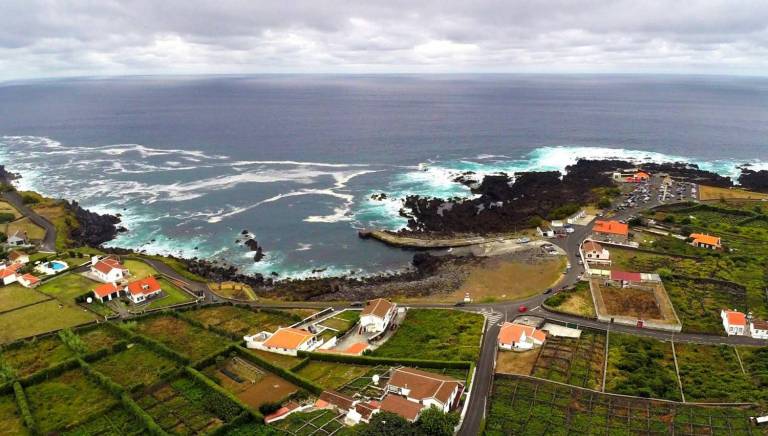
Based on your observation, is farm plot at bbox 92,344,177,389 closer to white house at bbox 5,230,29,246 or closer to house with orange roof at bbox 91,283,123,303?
house with orange roof at bbox 91,283,123,303

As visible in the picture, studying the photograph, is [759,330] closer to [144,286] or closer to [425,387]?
[425,387]

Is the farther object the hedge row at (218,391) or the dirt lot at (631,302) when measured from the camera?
the dirt lot at (631,302)

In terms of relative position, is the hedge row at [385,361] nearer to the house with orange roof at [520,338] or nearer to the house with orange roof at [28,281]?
the house with orange roof at [520,338]

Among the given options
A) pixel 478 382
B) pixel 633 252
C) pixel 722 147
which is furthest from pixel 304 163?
pixel 722 147

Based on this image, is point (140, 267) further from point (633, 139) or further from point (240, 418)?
point (633, 139)

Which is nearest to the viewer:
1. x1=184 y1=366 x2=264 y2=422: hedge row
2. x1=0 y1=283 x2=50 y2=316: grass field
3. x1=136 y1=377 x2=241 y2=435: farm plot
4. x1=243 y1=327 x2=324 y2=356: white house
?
x1=136 y1=377 x2=241 y2=435: farm plot

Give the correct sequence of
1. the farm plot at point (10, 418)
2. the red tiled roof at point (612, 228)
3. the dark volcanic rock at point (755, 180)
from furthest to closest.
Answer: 1. the dark volcanic rock at point (755, 180)
2. the red tiled roof at point (612, 228)
3. the farm plot at point (10, 418)

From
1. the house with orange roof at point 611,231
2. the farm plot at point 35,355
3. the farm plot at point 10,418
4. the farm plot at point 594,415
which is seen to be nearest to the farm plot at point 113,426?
the farm plot at point 10,418

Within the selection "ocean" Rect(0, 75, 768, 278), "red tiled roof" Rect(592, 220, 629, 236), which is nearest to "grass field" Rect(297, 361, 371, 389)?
"ocean" Rect(0, 75, 768, 278)
